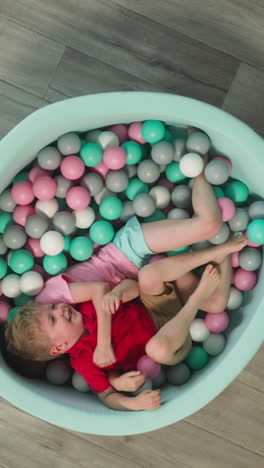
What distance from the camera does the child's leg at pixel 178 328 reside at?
1123 millimetres

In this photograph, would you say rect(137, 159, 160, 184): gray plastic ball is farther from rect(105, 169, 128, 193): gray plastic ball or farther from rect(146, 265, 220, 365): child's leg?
rect(146, 265, 220, 365): child's leg

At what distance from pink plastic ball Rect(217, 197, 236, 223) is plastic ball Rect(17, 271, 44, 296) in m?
0.42

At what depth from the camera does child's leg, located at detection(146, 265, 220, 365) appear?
1123mm

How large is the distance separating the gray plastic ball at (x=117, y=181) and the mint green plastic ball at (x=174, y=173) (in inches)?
3.8

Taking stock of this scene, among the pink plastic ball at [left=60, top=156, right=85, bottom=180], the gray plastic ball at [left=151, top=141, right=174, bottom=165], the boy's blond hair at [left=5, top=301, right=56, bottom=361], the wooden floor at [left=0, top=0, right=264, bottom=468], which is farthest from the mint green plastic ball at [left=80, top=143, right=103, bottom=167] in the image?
the boy's blond hair at [left=5, top=301, right=56, bottom=361]

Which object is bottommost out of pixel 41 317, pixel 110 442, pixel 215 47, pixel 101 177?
pixel 110 442

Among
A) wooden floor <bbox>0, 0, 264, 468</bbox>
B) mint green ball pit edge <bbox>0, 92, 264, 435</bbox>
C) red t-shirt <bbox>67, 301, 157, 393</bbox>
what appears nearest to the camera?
mint green ball pit edge <bbox>0, 92, 264, 435</bbox>

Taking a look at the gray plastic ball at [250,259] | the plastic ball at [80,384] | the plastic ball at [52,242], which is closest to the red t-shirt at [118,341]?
the plastic ball at [80,384]

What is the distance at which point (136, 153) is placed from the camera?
4.15 feet

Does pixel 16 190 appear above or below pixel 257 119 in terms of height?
below

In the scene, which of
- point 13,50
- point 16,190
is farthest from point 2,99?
point 16,190

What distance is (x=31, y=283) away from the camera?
1.23m

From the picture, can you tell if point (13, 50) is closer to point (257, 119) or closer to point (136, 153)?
point (136, 153)

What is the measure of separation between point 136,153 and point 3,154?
11.7 inches
